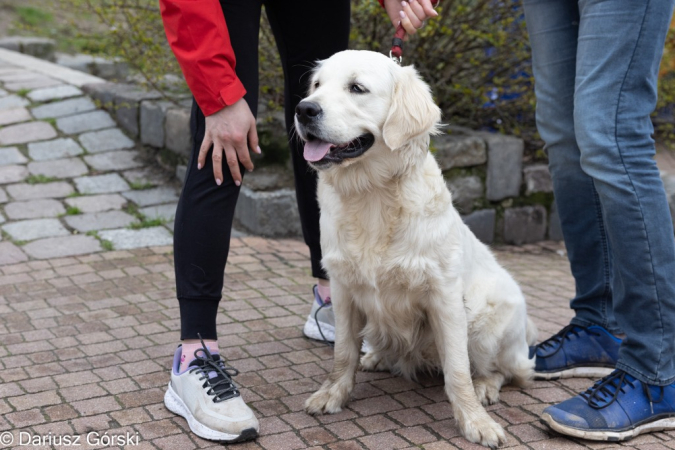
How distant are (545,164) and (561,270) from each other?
0.93m

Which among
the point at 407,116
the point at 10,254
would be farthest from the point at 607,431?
the point at 10,254

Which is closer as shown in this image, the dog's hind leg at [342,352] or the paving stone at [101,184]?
the dog's hind leg at [342,352]

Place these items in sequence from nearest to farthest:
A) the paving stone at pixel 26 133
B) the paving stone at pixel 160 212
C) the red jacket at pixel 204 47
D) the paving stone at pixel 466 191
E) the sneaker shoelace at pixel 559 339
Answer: the red jacket at pixel 204 47
the sneaker shoelace at pixel 559 339
the paving stone at pixel 160 212
the paving stone at pixel 466 191
the paving stone at pixel 26 133

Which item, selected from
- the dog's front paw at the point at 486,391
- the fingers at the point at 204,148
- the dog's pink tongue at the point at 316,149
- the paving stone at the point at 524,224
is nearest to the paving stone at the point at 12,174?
the fingers at the point at 204,148

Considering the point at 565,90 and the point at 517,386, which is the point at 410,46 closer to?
the point at 565,90

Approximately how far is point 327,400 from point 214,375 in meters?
0.42

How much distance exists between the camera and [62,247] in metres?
4.68

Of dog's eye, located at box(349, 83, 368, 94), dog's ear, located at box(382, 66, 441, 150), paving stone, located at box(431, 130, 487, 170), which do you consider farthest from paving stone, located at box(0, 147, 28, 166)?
dog's ear, located at box(382, 66, 441, 150)

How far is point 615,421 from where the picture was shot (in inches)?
103

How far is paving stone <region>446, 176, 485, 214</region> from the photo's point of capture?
17.7ft

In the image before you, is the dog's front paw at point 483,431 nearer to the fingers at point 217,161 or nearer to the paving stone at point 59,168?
the fingers at point 217,161

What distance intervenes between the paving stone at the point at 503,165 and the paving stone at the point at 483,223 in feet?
0.39

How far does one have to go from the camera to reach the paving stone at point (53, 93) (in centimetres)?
661

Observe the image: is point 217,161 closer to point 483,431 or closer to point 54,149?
point 483,431
